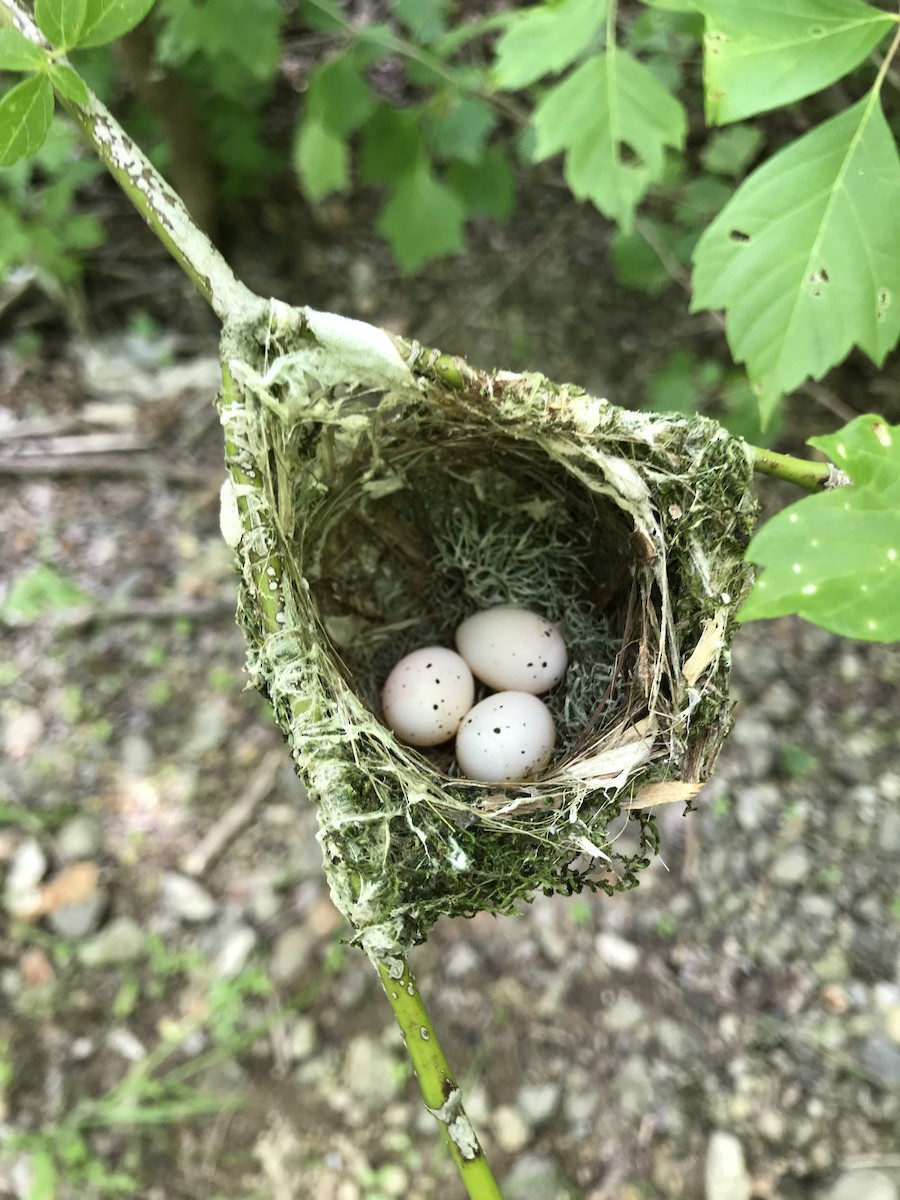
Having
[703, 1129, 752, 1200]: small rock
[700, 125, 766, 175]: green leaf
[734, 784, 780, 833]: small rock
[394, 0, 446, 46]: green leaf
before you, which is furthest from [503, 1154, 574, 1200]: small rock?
[394, 0, 446, 46]: green leaf

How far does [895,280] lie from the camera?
91 centimetres

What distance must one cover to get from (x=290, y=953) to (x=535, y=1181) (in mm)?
593

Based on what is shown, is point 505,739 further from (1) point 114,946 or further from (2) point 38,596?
(2) point 38,596

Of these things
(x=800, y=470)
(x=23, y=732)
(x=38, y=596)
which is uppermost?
(x=800, y=470)

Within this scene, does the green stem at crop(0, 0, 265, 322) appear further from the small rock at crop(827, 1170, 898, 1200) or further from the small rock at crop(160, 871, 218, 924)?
the small rock at crop(827, 1170, 898, 1200)

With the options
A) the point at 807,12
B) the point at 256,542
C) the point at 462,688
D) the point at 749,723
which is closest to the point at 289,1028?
the point at 462,688

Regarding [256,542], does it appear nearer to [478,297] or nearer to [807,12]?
[807,12]

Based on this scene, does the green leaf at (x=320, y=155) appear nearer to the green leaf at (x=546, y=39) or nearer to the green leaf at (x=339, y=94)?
the green leaf at (x=339, y=94)

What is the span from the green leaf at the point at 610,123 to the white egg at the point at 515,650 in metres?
0.57

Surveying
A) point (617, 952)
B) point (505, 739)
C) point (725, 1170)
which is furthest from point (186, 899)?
point (725, 1170)

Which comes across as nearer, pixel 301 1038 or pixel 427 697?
pixel 427 697

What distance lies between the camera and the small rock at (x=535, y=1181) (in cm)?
150

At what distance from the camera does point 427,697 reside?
1.16 meters

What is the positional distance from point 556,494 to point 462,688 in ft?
0.97
